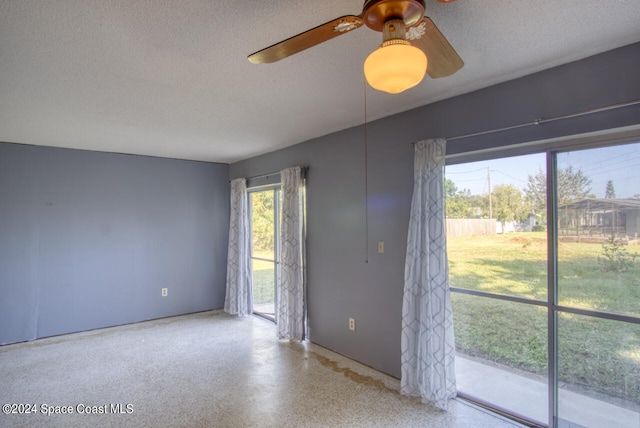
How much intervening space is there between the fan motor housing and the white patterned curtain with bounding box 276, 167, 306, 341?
290 cm

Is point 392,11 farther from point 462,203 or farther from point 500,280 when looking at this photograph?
point 500,280

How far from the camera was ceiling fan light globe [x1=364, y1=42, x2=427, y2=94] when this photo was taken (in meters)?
1.12

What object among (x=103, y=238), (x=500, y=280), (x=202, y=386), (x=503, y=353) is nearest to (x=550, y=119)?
(x=500, y=280)

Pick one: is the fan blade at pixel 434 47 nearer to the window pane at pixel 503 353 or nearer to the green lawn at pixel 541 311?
the green lawn at pixel 541 311

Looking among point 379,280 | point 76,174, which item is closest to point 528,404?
point 379,280

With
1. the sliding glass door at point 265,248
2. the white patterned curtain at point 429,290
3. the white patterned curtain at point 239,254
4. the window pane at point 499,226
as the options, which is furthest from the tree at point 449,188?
the white patterned curtain at point 239,254

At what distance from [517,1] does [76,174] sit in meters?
5.00

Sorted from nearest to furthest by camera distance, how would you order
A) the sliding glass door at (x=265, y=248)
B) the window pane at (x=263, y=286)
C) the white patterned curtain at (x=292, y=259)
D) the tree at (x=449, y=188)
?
1. the tree at (x=449, y=188)
2. the white patterned curtain at (x=292, y=259)
3. the sliding glass door at (x=265, y=248)
4. the window pane at (x=263, y=286)

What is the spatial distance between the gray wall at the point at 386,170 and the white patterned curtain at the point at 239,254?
2.71 ft

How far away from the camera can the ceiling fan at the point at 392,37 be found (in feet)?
3.69

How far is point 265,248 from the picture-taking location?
16.6ft

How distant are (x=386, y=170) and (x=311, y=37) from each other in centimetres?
198

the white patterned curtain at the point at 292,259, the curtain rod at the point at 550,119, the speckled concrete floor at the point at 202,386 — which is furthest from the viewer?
the white patterned curtain at the point at 292,259

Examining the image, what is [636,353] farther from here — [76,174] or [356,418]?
[76,174]
